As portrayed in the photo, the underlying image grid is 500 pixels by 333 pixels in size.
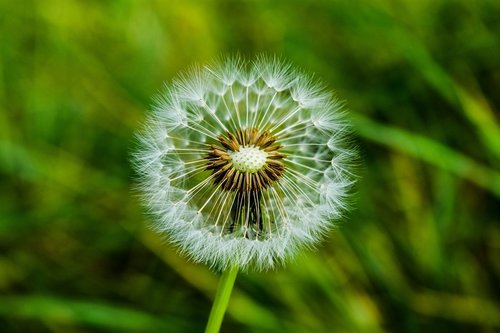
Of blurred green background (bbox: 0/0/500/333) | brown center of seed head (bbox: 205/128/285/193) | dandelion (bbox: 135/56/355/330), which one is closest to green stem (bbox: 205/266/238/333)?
dandelion (bbox: 135/56/355/330)

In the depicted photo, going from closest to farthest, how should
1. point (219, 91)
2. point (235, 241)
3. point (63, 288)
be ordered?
point (235, 241), point (219, 91), point (63, 288)

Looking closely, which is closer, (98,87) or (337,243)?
(337,243)

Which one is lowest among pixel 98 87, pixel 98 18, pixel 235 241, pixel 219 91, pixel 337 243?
pixel 235 241

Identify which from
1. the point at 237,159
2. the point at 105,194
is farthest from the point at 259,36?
the point at 237,159

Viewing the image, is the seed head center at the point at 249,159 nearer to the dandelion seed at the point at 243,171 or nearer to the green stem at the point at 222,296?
the dandelion seed at the point at 243,171

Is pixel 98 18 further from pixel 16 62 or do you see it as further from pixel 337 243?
pixel 337 243

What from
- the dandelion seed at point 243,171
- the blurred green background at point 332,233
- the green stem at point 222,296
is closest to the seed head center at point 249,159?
the dandelion seed at point 243,171

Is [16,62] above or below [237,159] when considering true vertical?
above
